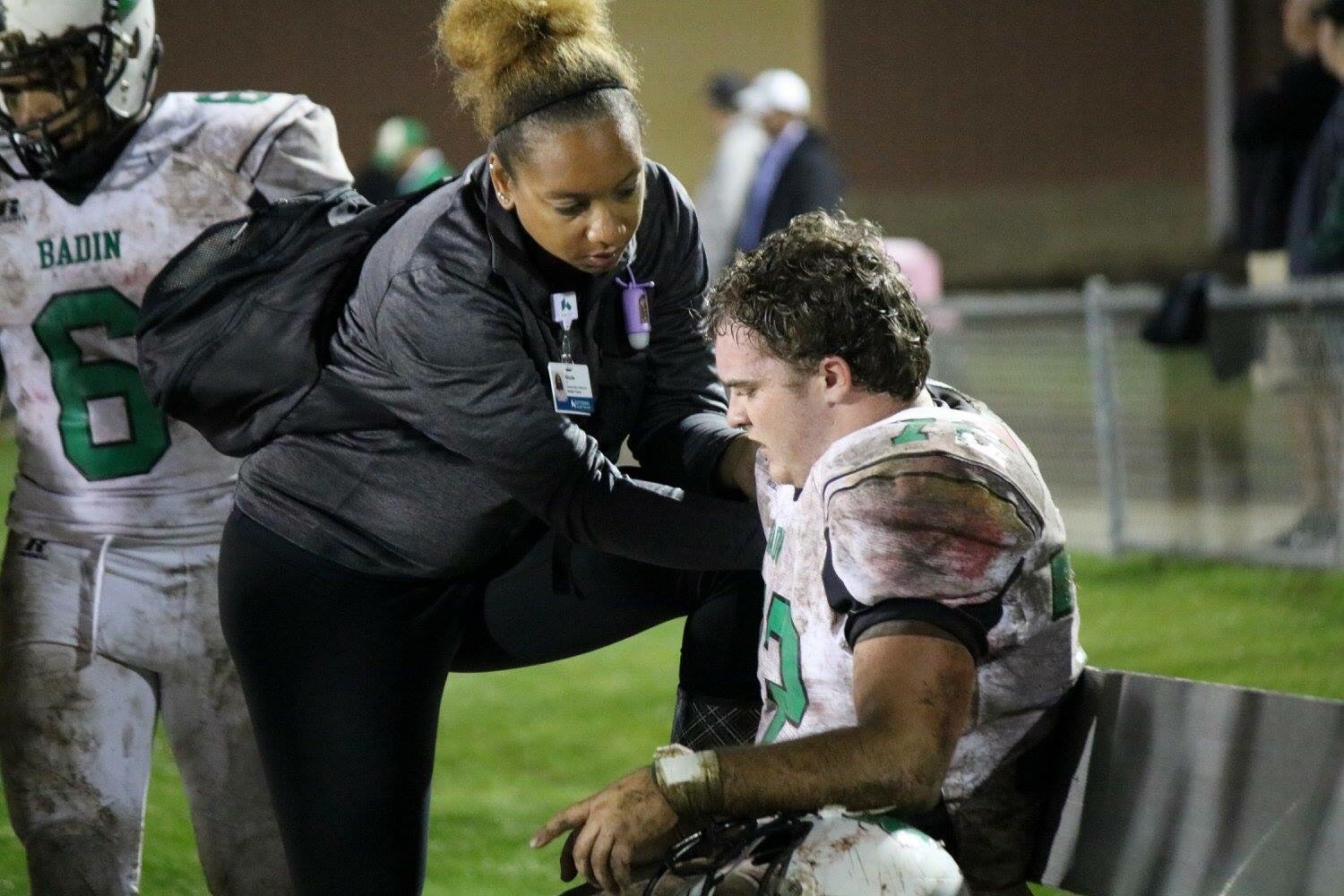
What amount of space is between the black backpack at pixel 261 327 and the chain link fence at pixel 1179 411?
5.11 meters

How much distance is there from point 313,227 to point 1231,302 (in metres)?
5.29

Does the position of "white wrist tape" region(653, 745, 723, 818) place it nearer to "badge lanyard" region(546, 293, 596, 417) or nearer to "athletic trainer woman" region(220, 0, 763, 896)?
"athletic trainer woman" region(220, 0, 763, 896)

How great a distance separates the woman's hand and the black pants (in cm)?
18

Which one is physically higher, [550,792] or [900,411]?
[900,411]

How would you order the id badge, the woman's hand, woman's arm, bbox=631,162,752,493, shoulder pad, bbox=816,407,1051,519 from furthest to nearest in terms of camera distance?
woman's arm, bbox=631,162,752,493 < the woman's hand < the id badge < shoulder pad, bbox=816,407,1051,519

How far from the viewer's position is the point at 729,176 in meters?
11.1

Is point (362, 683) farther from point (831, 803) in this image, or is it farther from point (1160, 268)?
point (1160, 268)

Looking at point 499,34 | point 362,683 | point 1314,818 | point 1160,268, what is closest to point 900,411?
point 1314,818

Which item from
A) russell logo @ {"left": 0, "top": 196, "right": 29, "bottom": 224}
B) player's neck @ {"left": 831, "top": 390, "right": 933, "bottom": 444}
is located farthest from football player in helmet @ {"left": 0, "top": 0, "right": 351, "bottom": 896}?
player's neck @ {"left": 831, "top": 390, "right": 933, "bottom": 444}

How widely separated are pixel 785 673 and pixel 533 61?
1093mm

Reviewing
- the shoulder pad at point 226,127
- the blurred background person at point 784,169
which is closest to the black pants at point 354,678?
the shoulder pad at point 226,127

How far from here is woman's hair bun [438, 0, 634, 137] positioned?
3023mm

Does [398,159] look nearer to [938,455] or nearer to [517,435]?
[517,435]

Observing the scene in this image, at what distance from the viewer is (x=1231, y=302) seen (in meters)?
7.77
